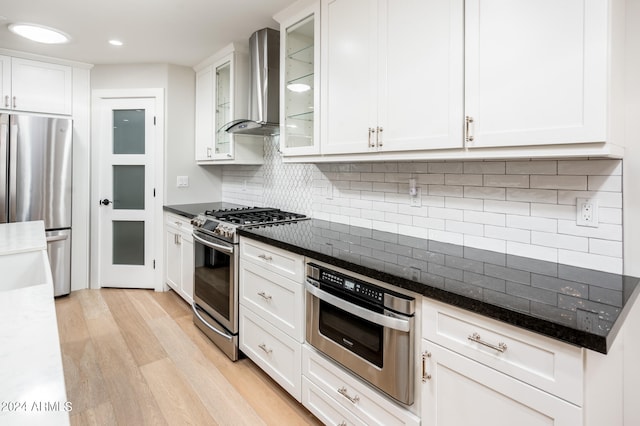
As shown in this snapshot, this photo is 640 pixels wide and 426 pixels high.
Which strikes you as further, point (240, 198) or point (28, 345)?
point (240, 198)

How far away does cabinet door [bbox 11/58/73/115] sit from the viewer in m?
3.43

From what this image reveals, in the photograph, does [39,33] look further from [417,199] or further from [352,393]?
[352,393]

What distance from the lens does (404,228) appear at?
2.17 metres

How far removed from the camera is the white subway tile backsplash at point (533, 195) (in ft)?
5.09

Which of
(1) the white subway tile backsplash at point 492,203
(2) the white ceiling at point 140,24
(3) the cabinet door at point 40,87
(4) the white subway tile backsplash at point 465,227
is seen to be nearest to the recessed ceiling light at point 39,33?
(2) the white ceiling at point 140,24

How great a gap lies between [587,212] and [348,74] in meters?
1.37

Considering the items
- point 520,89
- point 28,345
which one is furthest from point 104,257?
point 520,89

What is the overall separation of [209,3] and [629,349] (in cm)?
302

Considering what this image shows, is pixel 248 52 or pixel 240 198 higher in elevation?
pixel 248 52

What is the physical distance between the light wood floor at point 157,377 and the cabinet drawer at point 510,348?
1098mm

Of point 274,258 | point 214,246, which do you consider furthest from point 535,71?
point 214,246

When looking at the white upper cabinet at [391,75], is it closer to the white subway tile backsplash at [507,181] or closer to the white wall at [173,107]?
the white subway tile backsplash at [507,181]

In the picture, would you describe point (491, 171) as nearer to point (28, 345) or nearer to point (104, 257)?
point (28, 345)

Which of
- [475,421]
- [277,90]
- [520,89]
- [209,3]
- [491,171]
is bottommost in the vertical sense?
[475,421]
